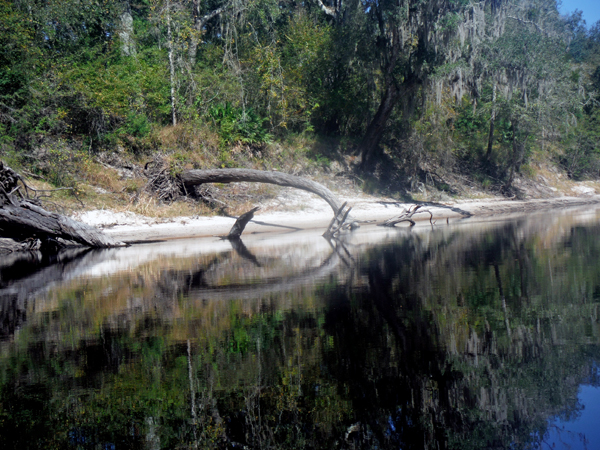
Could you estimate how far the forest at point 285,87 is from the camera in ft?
59.9

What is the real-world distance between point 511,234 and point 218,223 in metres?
9.17

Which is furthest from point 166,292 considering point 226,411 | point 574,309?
point 574,309

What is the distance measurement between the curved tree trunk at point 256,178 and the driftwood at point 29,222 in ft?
16.8

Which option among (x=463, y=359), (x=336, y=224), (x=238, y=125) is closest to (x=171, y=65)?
(x=238, y=125)

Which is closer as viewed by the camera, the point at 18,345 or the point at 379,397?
the point at 379,397

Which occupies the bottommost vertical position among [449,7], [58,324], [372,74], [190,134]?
[58,324]

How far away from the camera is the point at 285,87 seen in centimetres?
2230

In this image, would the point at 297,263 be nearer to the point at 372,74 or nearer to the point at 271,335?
the point at 271,335

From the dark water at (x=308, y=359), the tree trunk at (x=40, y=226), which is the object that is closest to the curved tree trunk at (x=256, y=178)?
the tree trunk at (x=40, y=226)

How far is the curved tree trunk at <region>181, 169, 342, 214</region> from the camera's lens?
657 inches

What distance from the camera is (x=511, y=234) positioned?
14086 mm

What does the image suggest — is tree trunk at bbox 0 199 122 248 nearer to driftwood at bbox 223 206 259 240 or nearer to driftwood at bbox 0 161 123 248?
driftwood at bbox 0 161 123 248

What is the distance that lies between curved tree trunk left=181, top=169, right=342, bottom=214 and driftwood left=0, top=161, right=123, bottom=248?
5.12 m

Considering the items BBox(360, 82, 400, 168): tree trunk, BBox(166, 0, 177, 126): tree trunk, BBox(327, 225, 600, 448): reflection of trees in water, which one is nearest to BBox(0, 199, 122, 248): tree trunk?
BBox(166, 0, 177, 126): tree trunk
